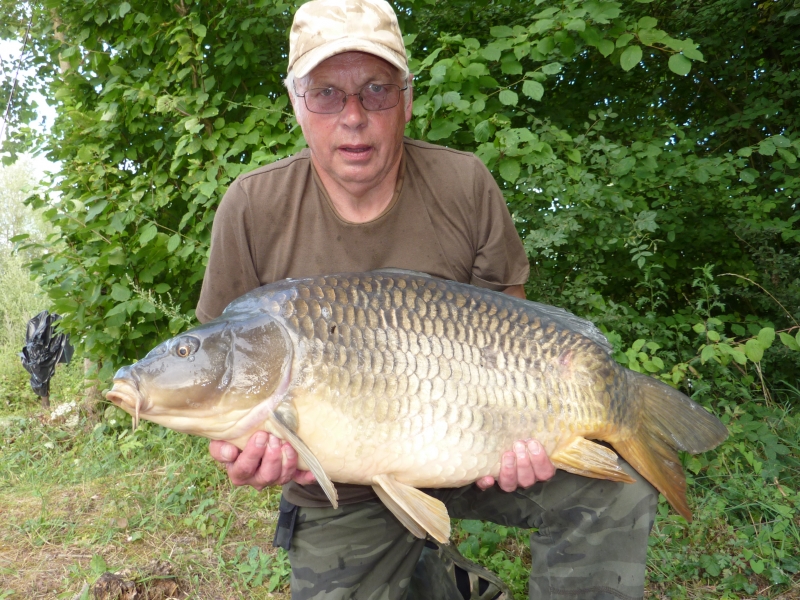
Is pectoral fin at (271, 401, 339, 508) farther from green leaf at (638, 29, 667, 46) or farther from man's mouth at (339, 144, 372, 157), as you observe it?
green leaf at (638, 29, 667, 46)

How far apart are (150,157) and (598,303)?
84.2 inches

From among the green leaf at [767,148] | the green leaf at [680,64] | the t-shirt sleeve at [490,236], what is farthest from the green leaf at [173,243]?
the green leaf at [767,148]

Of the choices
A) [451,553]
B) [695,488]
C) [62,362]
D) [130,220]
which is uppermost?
[130,220]

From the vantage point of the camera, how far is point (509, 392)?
4.29 ft

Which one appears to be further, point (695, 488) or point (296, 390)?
point (695, 488)

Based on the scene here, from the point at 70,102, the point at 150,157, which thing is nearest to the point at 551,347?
the point at 150,157

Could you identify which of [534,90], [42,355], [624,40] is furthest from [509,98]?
[42,355]

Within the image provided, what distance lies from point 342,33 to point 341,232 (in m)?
0.47

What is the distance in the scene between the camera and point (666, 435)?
1449 millimetres

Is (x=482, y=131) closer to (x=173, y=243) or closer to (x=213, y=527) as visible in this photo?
(x=173, y=243)

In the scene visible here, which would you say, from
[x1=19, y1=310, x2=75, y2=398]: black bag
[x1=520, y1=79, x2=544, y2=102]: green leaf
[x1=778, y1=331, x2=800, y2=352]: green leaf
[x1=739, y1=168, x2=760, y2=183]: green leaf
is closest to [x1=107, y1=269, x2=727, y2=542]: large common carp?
[x1=778, y1=331, x2=800, y2=352]: green leaf

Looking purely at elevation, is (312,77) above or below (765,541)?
above

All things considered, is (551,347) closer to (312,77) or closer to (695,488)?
(312,77)

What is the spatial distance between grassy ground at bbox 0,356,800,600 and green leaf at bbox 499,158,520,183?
1.19 m
